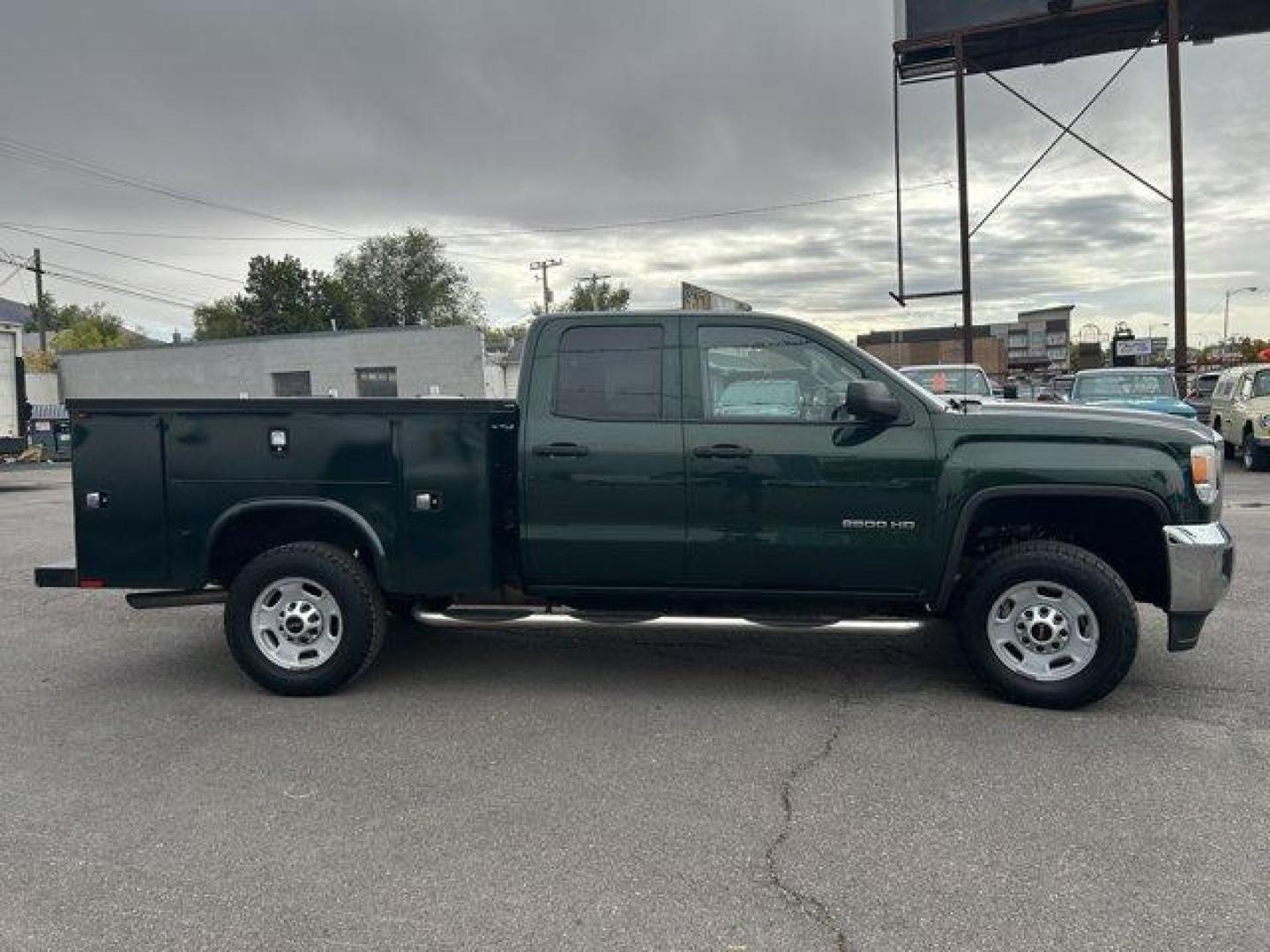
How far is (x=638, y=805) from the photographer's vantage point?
3836 mm

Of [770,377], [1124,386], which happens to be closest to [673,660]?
[770,377]

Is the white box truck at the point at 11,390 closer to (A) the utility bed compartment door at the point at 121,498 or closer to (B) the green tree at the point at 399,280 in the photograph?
(A) the utility bed compartment door at the point at 121,498

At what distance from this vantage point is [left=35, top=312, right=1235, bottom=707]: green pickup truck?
479cm

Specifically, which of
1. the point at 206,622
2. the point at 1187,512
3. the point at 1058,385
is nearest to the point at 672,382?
the point at 1187,512

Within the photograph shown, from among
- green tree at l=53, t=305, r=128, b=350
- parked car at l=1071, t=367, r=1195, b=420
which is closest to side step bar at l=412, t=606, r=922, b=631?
parked car at l=1071, t=367, r=1195, b=420

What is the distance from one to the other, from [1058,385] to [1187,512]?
26.0 metres

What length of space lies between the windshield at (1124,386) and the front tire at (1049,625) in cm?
1249

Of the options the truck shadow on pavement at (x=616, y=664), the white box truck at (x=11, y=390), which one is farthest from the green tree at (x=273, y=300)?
the truck shadow on pavement at (x=616, y=664)

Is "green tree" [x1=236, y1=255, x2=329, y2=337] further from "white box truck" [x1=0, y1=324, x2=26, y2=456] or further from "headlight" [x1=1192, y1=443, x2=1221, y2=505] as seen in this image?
"headlight" [x1=1192, y1=443, x2=1221, y2=505]

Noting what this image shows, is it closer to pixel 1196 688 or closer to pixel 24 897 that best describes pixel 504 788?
pixel 24 897

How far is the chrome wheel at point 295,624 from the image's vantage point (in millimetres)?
5219

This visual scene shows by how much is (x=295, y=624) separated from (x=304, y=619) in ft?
0.19

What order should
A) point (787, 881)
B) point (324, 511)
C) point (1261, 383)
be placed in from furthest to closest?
point (1261, 383), point (324, 511), point (787, 881)

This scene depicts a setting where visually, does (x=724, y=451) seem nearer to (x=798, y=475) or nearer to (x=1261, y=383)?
(x=798, y=475)
